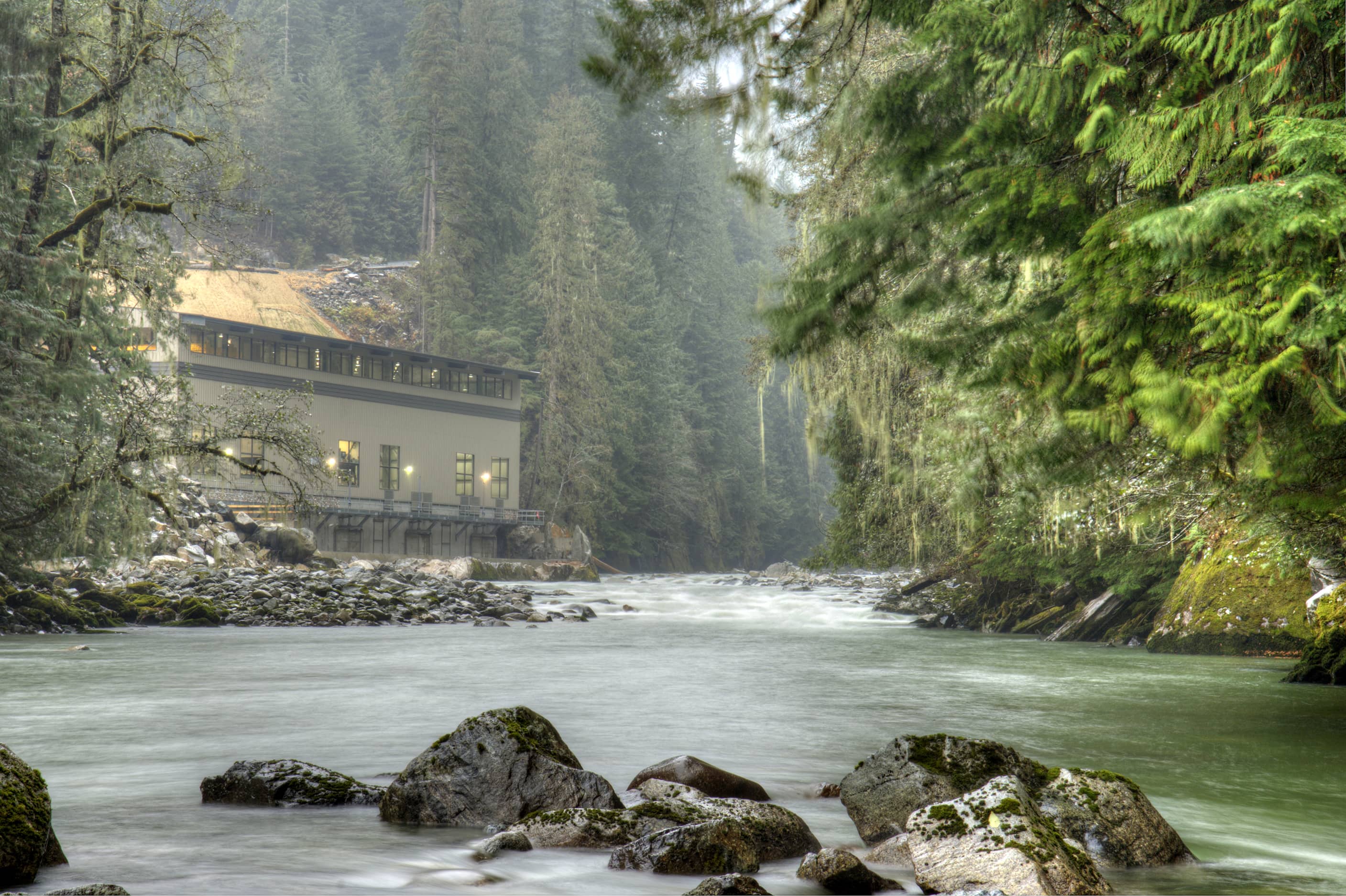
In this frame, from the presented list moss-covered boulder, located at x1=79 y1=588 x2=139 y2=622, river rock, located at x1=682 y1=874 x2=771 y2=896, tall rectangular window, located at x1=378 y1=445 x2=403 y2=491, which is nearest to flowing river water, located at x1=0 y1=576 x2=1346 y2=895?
river rock, located at x1=682 y1=874 x2=771 y2=896

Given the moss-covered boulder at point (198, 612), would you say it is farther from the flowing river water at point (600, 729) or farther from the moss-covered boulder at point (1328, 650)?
the moss-covered boulder at point (1328, 650)

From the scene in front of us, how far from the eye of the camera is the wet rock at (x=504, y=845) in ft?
16.3

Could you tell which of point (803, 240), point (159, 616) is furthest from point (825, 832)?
point (159, 616)

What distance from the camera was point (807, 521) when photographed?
7506 centimetres

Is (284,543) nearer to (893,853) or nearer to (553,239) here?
(553,239)

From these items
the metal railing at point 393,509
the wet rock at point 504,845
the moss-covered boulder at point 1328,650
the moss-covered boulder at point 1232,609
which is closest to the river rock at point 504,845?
the wet rock at point 504,845

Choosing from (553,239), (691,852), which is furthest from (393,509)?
(691,852)

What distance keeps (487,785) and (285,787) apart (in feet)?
3.74

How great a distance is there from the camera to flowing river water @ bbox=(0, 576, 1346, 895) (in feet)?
15.9

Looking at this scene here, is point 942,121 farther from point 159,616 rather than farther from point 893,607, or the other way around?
point 893,607

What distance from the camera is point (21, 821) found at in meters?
4.39

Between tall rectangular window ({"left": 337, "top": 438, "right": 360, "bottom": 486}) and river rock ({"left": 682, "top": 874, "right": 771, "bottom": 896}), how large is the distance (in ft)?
136

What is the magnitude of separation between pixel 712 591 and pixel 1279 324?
32.4m

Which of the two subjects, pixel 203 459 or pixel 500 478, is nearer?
pixel 203 459
